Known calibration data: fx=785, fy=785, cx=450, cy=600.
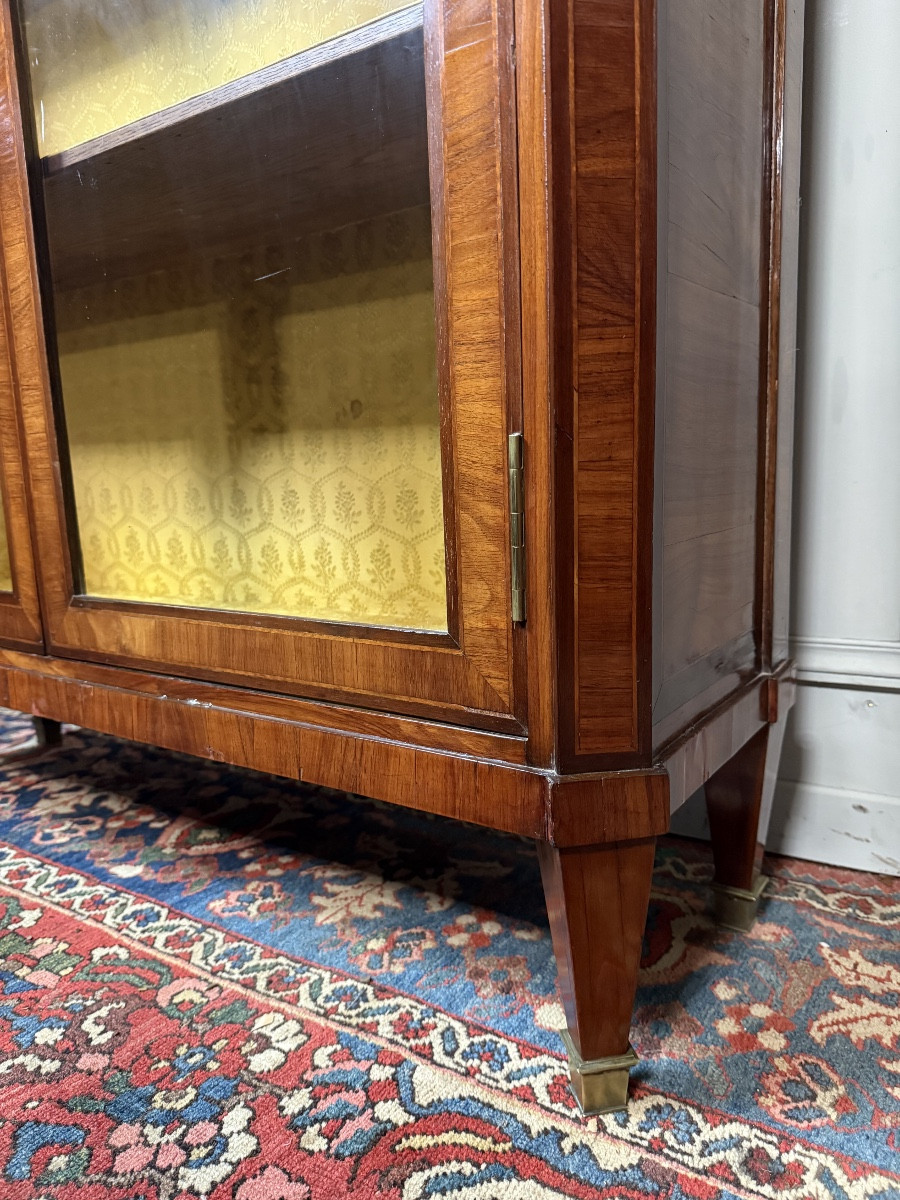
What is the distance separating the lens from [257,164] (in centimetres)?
56

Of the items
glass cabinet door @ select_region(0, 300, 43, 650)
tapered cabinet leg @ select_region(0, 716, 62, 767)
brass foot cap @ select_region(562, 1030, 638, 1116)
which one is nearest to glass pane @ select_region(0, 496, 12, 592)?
glass cabinet door @ select_region(0, 300, 43, 650)

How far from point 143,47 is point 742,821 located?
771 millimetres

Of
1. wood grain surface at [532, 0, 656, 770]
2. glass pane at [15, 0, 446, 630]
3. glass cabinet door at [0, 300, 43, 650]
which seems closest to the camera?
Result: wood grain surface at [532, 0, 656, 770]

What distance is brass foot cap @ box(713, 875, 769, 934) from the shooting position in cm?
66

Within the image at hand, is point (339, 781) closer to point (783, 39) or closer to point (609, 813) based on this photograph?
point (609, 813)

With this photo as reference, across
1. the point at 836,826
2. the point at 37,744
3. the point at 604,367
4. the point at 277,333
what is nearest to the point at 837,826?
the point at 836,826

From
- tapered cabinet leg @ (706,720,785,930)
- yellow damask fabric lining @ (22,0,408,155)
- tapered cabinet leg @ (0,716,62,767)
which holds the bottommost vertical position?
tapered cabinet leg @ (0,716,62,767)

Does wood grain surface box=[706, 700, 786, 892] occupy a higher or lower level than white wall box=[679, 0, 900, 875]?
lower

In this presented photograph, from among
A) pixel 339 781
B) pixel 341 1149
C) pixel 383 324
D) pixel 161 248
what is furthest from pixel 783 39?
pixel 341 1149

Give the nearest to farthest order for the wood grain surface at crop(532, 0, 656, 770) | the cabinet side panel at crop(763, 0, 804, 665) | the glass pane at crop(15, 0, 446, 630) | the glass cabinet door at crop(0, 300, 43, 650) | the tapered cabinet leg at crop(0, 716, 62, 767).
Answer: the wood grain surface at crop(532, 0, 656, 770) < the glass pane at crop(15, 0, 446, 630) < the cabinet side panel at crop(763, 0, 804, 665) < the glass cabinet door at crop(0, 300, 43, 650) < the tapered cabinet leg at crop(0, 716, 62, 767)

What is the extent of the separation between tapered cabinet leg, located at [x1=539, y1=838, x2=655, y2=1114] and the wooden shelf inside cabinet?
1.30 feet

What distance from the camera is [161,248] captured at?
642 mm

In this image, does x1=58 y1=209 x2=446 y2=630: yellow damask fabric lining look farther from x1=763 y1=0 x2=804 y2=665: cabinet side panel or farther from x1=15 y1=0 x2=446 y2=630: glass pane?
x1=763 y1=0 x2=804 y2=665: cabinet side panel

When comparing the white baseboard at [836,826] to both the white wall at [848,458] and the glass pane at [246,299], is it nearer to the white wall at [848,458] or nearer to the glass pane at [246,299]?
the white wall at [848,458]
